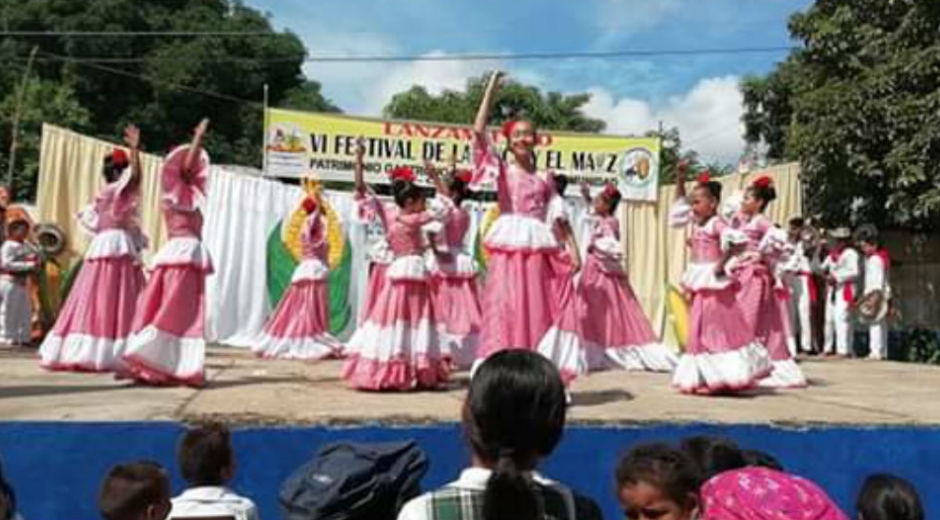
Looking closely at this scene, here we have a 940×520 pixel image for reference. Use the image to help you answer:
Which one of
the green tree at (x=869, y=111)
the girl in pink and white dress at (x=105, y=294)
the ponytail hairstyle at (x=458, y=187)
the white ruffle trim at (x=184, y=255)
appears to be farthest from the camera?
the green tree at (x=869, y=111)

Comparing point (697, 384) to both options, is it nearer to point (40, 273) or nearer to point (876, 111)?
point (876, 111)

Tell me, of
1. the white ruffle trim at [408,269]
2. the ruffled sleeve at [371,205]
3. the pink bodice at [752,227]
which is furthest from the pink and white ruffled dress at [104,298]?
the pink bodice at [752,227]

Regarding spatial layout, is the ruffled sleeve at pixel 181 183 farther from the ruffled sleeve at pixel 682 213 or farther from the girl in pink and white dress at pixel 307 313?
the girl in pink and white dress at pixel 307 313

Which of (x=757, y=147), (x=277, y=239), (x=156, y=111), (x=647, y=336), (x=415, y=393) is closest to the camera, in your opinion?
(x=415, y=393)

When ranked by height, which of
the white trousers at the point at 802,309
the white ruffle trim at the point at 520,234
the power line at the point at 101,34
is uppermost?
the power line at the point at 101,34

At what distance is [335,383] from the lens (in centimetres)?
716

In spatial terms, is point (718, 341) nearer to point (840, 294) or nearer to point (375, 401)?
point (375, 401)

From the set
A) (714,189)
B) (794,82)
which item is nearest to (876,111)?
(794,82)

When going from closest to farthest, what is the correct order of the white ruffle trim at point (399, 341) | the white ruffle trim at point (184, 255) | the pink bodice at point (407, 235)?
the white ruffle trim at point (184, 255), the white ruffle trim at point (399, 341), the pink bodice at point (407, 235)

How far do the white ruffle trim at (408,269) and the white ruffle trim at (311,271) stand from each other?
362 centimetres

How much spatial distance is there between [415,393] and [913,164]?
7745 mm

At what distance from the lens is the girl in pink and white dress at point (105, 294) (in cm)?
750

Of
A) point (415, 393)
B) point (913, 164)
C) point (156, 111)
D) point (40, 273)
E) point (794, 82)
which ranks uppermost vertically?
point (156, 111)

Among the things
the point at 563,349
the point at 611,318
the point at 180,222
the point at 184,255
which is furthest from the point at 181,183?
the point at 611,318
